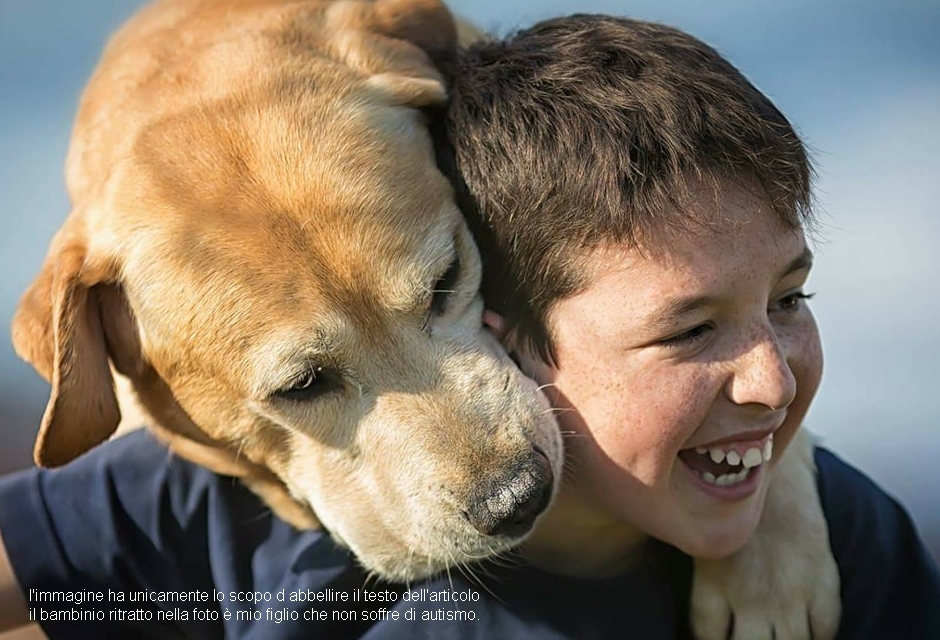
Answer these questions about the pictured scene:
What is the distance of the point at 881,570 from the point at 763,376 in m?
0.63

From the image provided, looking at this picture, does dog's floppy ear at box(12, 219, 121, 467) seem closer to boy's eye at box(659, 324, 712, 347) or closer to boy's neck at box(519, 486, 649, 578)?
boy's neck at box(519, 486, 649, 578)

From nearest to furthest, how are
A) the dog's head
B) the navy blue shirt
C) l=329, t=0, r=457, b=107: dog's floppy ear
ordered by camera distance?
the dog's head < the navy blue shirt < l=329, t=0, r=457, b=107: dog's floppy ear

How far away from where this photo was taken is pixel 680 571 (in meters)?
2.37

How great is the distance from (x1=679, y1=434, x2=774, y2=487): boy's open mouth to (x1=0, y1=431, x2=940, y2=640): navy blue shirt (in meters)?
0.29

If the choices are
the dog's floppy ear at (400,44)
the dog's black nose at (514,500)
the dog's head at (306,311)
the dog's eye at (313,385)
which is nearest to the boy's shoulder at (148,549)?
the dog's head at (306,311)

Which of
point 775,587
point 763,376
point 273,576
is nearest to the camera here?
point 763,376

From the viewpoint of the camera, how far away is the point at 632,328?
197 centimetres

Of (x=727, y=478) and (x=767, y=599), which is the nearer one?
(x=727, y=478)

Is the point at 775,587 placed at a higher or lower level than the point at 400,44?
lower

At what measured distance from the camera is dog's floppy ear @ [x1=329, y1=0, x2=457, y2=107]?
7.64 feet

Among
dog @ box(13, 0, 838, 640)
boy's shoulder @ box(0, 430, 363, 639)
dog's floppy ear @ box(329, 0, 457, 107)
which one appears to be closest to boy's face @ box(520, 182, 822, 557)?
dog @ box(13, 0, 838, 640)

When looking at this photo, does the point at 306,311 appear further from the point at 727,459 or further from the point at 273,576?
the point at 727,459

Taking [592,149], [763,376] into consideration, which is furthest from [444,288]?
Result: [763,376]

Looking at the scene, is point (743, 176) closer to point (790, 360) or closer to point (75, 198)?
point (790, 360)
